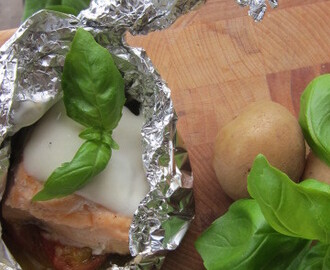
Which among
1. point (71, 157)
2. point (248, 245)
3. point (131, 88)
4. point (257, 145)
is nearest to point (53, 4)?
point (131, 88)

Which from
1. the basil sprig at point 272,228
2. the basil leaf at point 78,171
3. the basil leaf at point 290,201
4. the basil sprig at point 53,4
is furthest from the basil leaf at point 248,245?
the basil sprig at point 53,4

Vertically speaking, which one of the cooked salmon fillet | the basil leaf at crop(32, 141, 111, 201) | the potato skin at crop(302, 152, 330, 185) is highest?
the basil leaf at crop(32, 141, 111, 201)

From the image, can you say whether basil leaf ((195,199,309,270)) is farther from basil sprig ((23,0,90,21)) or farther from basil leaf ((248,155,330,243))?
basil sprig ((23,0,90,21))

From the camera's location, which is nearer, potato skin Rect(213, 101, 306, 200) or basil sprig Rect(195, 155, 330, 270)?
basil sprig Rect(195, 155, 330, 270)

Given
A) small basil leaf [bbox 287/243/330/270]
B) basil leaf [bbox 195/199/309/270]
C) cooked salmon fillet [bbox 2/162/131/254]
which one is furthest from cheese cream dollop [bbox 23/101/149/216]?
small basil leaf [bbox 287/243/330/270]

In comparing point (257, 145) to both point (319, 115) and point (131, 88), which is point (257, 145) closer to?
point (319, 115)

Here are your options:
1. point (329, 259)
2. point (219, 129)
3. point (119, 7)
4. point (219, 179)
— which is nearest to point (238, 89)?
point (219, 129)
